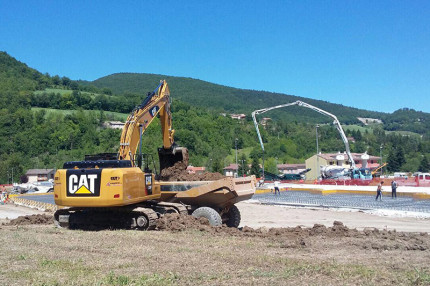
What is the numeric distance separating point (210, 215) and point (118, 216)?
280cm

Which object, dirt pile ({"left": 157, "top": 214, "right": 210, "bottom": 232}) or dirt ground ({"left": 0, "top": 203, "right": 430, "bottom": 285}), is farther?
dirt pile ({"left": 157, "top": 214, "right": 210, "bottom": 232})

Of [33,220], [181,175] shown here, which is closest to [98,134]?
[33,220]

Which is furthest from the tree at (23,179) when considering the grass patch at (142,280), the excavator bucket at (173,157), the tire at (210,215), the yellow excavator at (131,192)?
the grass patch at (142,280)

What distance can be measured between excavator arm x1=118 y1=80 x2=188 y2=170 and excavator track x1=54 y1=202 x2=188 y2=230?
5.10 ft

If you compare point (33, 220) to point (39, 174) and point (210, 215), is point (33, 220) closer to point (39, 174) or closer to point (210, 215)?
point (210, 215)

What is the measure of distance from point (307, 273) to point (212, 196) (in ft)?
25.5

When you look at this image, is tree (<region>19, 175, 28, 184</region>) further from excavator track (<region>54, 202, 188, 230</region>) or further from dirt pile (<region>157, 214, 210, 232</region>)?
dirt pile (<region>157, 214, 210, 232</region>)

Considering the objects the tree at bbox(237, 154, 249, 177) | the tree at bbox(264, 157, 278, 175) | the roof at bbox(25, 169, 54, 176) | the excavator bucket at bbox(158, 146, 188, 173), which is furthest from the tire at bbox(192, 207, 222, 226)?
the tree at bbox(264, 157, 278, 175)

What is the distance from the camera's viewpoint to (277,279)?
6398mm

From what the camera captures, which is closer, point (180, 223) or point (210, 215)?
point (180, 223)

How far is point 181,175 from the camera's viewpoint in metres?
15.8

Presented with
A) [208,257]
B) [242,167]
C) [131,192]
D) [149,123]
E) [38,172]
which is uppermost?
[149,123]

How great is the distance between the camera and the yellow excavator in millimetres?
12562

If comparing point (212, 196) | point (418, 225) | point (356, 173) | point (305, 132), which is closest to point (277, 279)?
point (212, 196)
